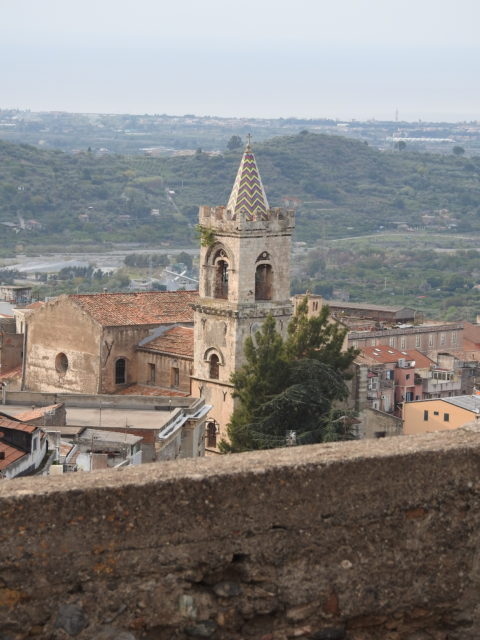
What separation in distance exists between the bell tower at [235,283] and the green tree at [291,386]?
55 centimetres

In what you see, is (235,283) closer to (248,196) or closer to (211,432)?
(248,196)

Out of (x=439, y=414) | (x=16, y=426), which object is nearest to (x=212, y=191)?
(x=439, y=414)

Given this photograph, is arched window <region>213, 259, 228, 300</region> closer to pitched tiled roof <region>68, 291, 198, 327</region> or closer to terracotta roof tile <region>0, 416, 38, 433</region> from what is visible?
pitched tiled roof <region>68, 291, 198, 327</region>

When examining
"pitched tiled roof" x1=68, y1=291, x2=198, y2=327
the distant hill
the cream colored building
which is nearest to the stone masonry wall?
"pitched tiled roof" x1=68, y1=291, x2=198, y2=327

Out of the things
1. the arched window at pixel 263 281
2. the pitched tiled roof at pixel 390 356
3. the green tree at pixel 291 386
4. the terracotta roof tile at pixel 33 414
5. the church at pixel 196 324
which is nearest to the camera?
the terracotta roof tile at pixel 33 414

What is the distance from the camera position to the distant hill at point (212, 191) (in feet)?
471

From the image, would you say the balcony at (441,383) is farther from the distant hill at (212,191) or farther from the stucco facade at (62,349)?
the distant hill at (212,191)

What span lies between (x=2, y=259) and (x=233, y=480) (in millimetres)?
122377

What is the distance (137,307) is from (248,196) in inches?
149

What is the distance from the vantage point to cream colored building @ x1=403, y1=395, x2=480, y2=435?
127ft

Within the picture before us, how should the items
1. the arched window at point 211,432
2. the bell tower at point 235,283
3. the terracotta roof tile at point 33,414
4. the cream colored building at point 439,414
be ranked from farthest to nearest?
the cream colored building at point 439,414 → the bell tower at point 235,283 → the arched window at point 211,432 → the terracotta roof tile at point 33,414

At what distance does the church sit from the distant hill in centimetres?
10072

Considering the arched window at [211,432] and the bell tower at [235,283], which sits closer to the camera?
the arched window at [211,432]

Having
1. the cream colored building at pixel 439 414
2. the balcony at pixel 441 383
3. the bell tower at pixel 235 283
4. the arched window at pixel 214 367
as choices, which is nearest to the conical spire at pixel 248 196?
the bell tower at pixel 235 283
